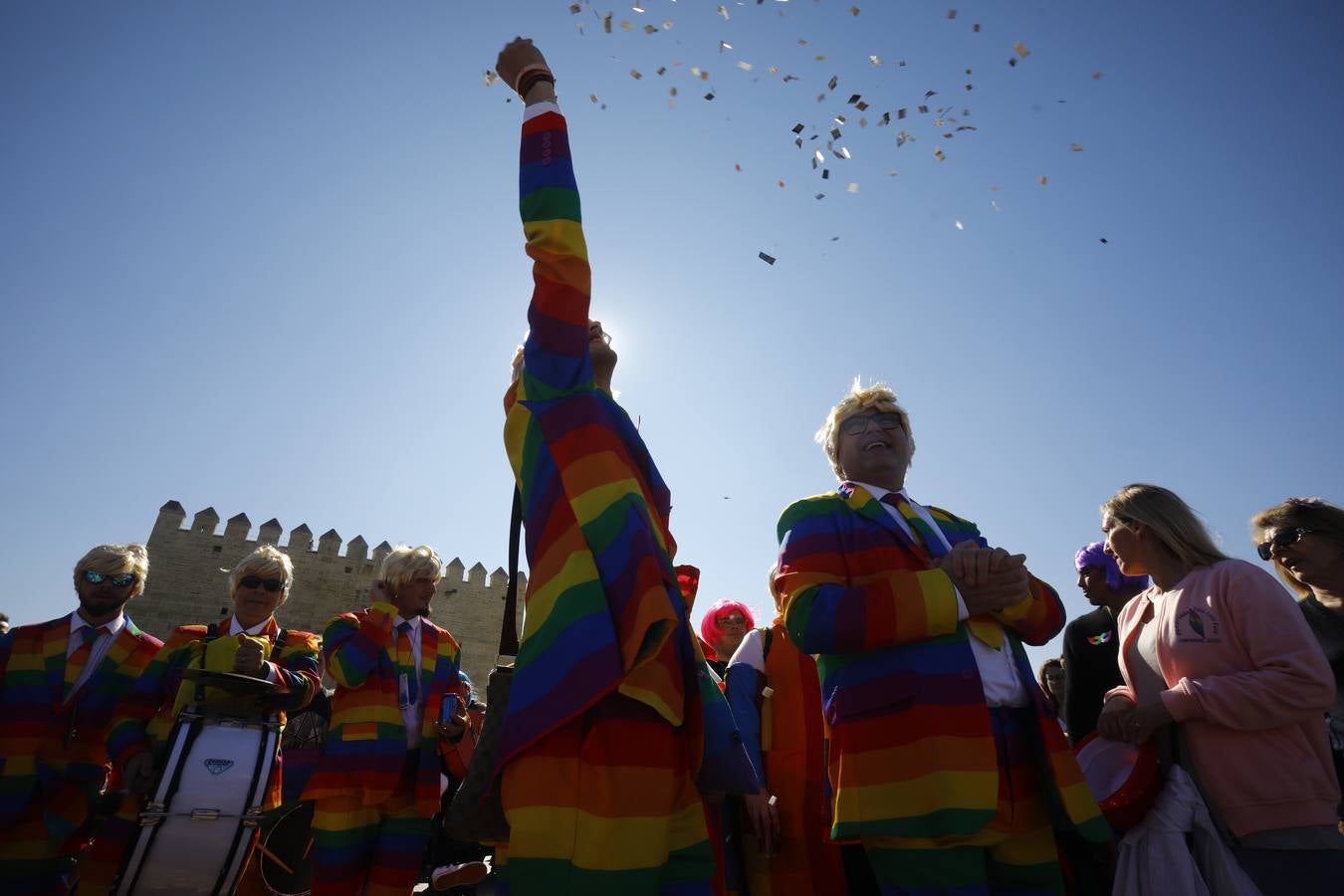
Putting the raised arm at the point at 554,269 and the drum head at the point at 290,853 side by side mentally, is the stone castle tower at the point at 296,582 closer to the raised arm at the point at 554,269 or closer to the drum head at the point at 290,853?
the drum head at the point at 290,853

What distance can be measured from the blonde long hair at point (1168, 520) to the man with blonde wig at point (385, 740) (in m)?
3.19

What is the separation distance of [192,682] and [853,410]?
3.84 meters

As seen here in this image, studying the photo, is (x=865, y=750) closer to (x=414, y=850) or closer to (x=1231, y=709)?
(x=1231, y=709)

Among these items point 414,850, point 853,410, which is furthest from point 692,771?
point 414,850

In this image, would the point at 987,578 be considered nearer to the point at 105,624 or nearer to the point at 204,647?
the point at 204,647

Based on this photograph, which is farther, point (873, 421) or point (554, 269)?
point (873, 421)

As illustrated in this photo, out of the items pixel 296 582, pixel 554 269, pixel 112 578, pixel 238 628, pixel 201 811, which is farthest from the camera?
pixel 296 582

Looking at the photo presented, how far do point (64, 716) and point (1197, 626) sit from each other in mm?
5556

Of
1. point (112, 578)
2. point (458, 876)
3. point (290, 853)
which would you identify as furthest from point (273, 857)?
point (112, 578)

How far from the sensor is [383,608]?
146 inches

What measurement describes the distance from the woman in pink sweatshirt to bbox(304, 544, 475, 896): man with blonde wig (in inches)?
122

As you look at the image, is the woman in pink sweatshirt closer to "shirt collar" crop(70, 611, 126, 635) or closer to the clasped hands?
the clasped hands

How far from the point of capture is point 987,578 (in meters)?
1.78

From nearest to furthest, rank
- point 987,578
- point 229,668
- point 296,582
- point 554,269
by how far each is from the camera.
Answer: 1. point 554,269
2. point 987,578
3. point 229,668
4. point 296,582
